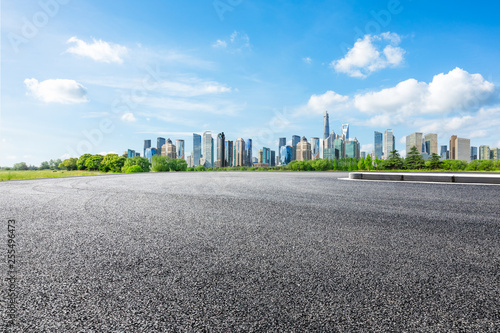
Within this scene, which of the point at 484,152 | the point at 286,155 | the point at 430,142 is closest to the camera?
the point at 484,152

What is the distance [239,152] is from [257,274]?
8441 centimetres

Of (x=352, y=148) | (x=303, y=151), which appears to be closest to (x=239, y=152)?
(x=303, y=151)

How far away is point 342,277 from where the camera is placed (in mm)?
2895

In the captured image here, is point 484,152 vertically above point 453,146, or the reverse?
point 453,146

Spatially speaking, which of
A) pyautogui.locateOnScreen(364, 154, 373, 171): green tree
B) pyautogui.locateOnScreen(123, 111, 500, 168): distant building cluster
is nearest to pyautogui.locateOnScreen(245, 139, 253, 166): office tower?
pyautogui.locateOnScreen(123, 111, 500, 168): distant building cluster

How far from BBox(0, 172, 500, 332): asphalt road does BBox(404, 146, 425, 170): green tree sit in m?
59.0

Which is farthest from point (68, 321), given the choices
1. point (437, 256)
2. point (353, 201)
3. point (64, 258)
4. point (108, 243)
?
point (353, 201)

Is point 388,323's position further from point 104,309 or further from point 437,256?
point 104,309

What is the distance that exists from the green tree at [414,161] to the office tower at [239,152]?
44.8 metres

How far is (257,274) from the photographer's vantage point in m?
2.97

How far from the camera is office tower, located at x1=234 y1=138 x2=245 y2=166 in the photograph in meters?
85.6

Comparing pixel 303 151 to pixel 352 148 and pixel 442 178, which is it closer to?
pixel 352 148

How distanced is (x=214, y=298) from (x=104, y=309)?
0.91m

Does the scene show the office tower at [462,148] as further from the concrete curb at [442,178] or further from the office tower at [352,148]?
the concrete curb at [442,178]
